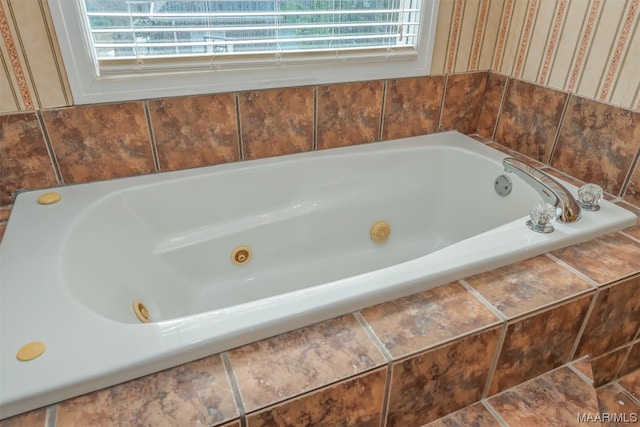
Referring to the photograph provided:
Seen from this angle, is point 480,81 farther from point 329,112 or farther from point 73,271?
point 73,271

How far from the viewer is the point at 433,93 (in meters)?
1.64

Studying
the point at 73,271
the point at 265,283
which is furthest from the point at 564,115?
the point at 73,271

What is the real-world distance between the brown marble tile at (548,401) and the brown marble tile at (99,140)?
47.1 inches

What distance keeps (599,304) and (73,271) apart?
1239 mm

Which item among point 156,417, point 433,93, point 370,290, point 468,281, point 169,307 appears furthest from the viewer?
point 433,93

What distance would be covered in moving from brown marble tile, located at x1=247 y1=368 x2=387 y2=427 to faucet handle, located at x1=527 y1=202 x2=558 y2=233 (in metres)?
0.60

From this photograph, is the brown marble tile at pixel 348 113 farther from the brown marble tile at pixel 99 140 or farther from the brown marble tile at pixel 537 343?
the brown marble tile at pixel 537 343

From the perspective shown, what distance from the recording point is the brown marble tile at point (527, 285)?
907 mm

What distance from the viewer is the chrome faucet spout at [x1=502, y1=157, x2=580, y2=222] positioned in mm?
1119

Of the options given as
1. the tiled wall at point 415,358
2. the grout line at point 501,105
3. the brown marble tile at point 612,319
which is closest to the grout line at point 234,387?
the tiled wall at point 415,358

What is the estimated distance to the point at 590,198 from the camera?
1210mm

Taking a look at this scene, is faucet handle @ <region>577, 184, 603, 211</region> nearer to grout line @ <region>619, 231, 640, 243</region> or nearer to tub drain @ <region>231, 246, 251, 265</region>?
grout line @ <region>619, 231, 640, 243</region>

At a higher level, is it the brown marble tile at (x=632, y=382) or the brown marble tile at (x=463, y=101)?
the brown marble tile at (x=463, y=101)

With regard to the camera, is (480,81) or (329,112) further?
(480,81)
